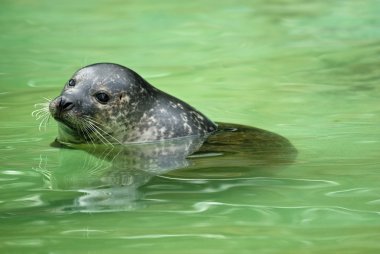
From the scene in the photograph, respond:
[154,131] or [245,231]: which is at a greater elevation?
[154,131]

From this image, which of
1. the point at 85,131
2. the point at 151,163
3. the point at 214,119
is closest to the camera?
the point at 151,163

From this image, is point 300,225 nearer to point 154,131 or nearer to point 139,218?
point 139,218

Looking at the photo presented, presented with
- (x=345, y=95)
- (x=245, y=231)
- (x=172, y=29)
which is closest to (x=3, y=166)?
(x=245, y=231)

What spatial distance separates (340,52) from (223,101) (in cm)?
248

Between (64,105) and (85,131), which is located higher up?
(64,105)

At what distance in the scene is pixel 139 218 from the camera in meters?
5.36

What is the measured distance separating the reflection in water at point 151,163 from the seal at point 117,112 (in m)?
0.11

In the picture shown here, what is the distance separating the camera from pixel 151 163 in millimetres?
6832

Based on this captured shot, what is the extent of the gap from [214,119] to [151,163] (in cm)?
176

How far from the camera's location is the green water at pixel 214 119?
200 inches

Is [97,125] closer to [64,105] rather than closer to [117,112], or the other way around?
[117,112]

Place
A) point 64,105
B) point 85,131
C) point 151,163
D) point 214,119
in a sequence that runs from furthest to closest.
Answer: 1. point 214,119
2. point 85,131
3. point 64,105
4. point 151,163

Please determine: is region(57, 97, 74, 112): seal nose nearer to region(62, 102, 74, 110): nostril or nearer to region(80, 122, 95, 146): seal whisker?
region(62, 102, 74, 110): nostril

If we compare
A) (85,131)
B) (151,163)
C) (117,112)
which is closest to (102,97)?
(117,112)
